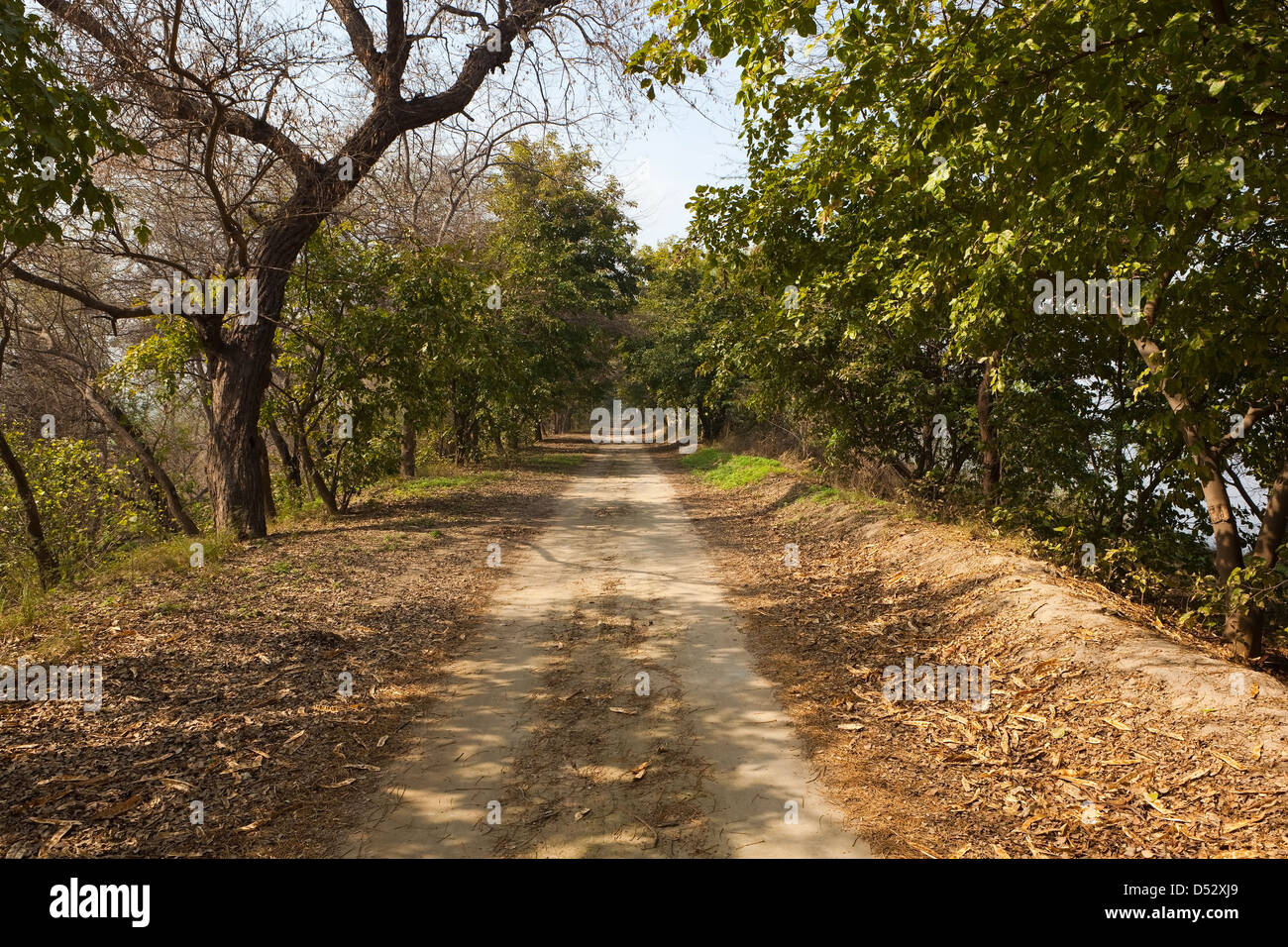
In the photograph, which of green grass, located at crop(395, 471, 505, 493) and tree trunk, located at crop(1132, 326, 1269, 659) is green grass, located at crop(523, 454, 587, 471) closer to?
green grass, located at crop(395, 471, 505, 493)

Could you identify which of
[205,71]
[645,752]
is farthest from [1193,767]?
[205,71]

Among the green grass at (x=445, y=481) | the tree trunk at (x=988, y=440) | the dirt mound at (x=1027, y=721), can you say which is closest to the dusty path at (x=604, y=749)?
the dirt mound at (x=1027, y=721)

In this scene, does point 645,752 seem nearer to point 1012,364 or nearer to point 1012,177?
point 1012,177

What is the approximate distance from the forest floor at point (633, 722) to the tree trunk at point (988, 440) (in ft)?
5.34

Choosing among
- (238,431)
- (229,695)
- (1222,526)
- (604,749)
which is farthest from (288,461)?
(1222,526)

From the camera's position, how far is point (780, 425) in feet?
70.2

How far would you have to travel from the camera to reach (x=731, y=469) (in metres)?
19.0

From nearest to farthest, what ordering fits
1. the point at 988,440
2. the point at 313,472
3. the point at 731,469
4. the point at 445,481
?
1. the point at 988,440
2. the point at 313,472
3. the point at 445,481
4. the point at 731,469

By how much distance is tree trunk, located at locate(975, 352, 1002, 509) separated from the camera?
891 cm

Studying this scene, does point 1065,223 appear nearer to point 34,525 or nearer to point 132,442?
point 34,525

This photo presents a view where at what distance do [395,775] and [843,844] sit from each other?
245 centimetres

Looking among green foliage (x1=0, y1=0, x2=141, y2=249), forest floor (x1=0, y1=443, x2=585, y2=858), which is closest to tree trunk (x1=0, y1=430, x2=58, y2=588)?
forest floor (x1=0, y1=443, x2=585, y2=858)

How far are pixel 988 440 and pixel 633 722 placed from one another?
6542 millimetres
